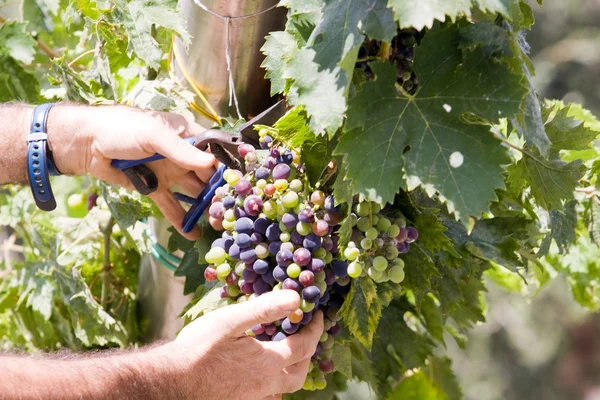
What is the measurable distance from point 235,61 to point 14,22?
2.03ft

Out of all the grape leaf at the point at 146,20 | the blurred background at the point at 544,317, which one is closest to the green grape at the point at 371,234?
the grape leaf at the point at 146,20

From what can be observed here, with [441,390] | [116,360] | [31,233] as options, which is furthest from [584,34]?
[116,360]

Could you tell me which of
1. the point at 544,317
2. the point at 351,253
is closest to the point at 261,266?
the point at 351,253

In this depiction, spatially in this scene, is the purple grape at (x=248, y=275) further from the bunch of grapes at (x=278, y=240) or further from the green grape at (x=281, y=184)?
the green grape at (x=281, y=184)

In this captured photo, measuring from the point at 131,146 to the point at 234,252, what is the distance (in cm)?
30

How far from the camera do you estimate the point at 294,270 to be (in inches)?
33.3

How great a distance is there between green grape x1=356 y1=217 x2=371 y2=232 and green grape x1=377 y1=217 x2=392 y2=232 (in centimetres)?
1

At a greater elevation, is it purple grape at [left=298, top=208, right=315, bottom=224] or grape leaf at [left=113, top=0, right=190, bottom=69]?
grape leaf at [left=113, top=0, right=190, bottom=69]

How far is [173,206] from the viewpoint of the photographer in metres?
1.17

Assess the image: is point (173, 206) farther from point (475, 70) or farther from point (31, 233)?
point (475, 70)

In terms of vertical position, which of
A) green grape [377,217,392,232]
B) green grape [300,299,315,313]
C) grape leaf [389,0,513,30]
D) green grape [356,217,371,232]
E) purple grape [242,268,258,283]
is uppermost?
grape leaf [389,0,513,30]

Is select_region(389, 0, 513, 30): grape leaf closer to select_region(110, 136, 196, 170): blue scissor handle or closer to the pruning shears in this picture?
the pruning shears

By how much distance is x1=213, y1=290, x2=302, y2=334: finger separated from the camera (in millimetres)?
841

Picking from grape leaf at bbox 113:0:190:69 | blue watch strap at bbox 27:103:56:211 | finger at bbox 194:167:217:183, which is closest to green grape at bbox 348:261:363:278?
finger at bbox 194:167:217:183
